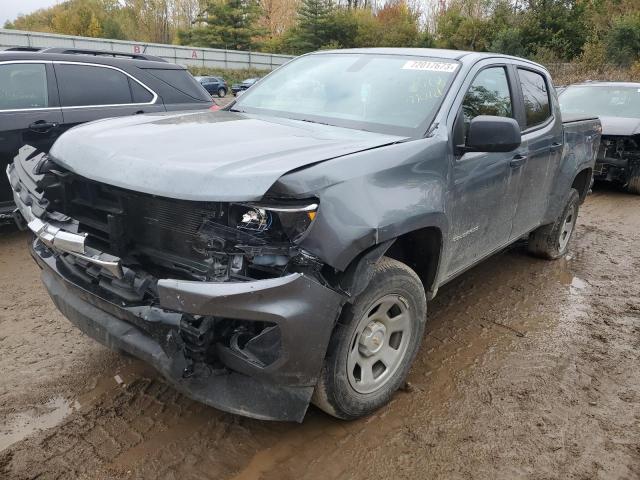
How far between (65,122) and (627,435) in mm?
5612

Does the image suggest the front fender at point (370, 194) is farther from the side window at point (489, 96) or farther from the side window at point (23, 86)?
the side window at point (23, 86)

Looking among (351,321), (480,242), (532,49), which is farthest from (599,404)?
(532,49)

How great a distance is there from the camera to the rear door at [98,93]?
565 cm

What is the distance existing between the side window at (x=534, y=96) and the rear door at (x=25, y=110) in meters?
4.41

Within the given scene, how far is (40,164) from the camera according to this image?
300cm

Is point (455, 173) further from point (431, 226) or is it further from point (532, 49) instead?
point (532, 49)

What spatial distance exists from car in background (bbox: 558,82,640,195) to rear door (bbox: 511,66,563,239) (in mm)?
3923

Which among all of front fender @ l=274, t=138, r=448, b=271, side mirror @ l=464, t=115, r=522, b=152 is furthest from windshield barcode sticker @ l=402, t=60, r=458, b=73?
front fender @ l=274, t=138, r=448, b=271

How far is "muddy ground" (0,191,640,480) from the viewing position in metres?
2.54

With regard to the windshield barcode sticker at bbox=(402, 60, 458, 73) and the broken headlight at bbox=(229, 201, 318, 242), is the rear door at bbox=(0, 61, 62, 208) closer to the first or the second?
the windshield barcode sticker at bbox=(402, 60, 458, 73)

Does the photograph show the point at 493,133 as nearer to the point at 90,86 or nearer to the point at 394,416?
the point at 394,416

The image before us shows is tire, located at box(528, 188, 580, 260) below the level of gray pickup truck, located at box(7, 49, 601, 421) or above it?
below

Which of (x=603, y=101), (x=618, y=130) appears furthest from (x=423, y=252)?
(x=603, y=101)

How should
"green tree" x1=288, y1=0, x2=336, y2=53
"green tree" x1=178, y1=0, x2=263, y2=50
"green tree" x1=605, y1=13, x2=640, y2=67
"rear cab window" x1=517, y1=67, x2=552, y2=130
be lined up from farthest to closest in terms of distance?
"green tree" x1=288, y1=0, x2=336, y2=53 < "green tree" x1=178, y1=0, x2=263, y2=50 < "green tree" x1=605, y1=13, x2=640, y2=67 < "rear cab window" x1=517, y1=67, x2=552, y2=130
